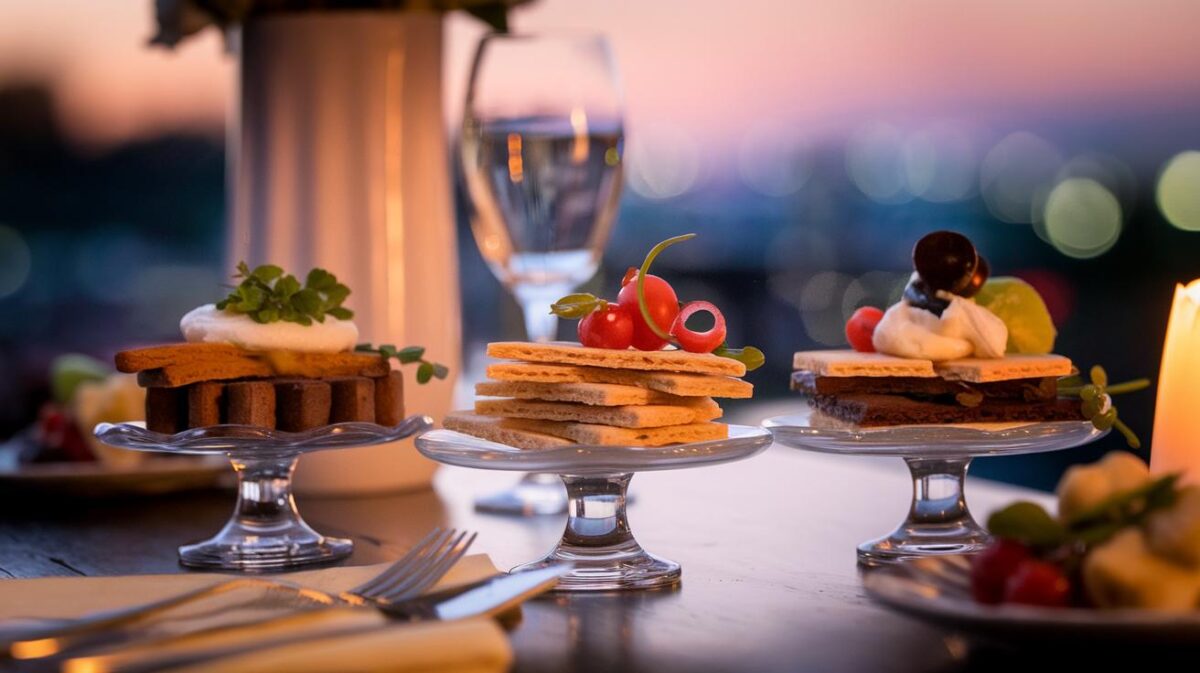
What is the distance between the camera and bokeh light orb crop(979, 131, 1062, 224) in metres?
6.40

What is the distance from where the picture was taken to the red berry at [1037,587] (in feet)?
2.79

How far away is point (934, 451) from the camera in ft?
4.30

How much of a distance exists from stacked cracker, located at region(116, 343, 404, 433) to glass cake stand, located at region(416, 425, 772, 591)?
12cm

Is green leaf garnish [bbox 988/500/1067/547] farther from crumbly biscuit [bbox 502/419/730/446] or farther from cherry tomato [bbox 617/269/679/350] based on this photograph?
cherry tomato [bbox 617/269/679/350]

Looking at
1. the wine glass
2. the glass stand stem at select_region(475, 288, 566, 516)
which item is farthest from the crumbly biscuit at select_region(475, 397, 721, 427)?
the wine glass

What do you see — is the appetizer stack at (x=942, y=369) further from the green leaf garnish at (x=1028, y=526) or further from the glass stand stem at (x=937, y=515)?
the green leaf garnish at (x=1028, y=526)

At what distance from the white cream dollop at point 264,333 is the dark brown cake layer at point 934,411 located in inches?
21.1

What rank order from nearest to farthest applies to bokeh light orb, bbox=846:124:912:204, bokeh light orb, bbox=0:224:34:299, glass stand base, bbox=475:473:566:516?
1. glass stand base, bbox=475:473:566:516
2. bokeh light orb, bbox=0:224:34:299
3. bokeh light orb, bbox=846:124:912:204

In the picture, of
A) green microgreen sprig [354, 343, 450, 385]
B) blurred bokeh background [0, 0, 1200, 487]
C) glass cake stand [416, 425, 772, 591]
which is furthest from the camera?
blurred bokeh background [0, 0, 1200, 487]

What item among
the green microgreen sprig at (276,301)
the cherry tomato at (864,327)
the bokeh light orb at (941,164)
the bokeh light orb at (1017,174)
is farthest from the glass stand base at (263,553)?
the bokeh light orb at (1017,174)

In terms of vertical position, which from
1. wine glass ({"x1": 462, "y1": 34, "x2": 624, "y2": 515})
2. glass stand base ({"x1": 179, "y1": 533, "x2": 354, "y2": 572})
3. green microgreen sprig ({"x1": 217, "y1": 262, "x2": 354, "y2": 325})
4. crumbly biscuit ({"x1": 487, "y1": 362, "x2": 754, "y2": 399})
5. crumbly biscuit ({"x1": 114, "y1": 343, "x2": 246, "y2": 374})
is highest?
wine glass ({"x1": 462, "y1": 34, "x2": 624, "y2": 515})

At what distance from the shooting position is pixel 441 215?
2.01 meters

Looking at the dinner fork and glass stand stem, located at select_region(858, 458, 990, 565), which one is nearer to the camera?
the dinner fork

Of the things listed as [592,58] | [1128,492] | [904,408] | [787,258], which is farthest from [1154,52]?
[1128,492]
